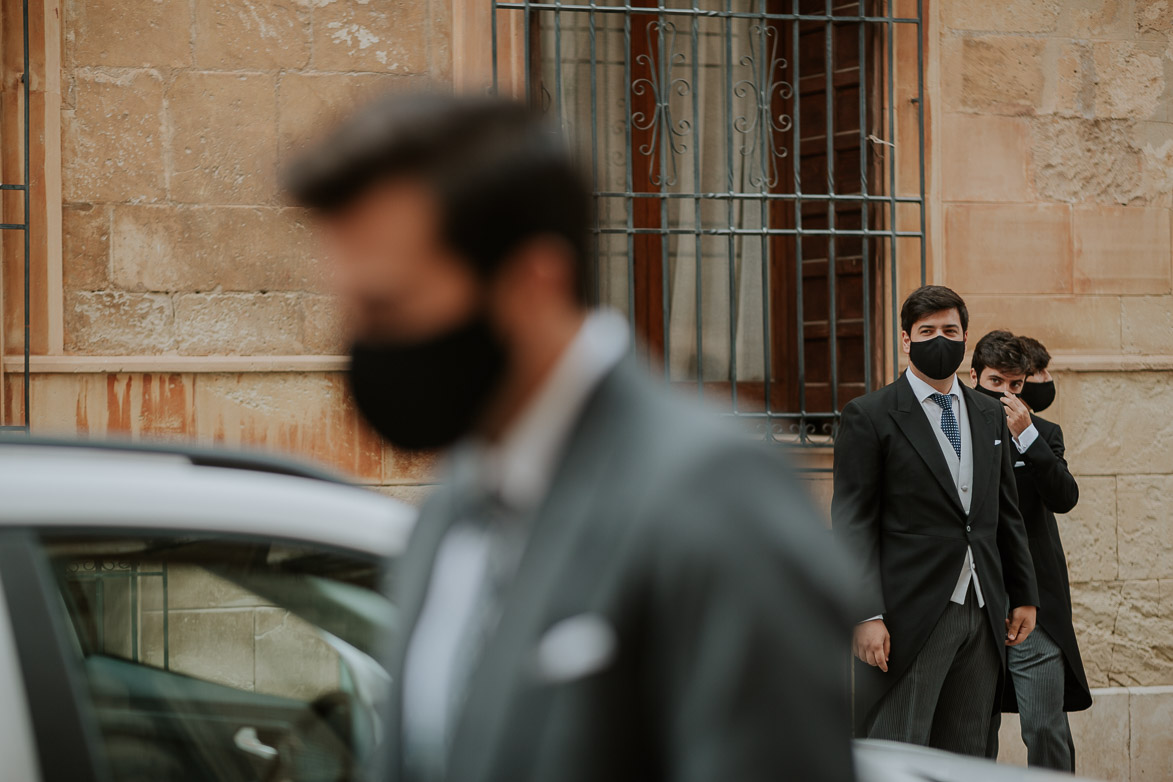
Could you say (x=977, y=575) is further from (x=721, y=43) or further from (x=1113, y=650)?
(x=721, y=43)

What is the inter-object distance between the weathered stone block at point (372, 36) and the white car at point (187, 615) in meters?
4.22

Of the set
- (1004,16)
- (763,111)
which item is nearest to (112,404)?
(763,111)

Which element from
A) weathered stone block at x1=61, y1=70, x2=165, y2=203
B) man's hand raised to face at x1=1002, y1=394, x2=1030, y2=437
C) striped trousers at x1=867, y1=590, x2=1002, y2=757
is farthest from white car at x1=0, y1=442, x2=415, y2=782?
weathered stone block at x1=61, y1=70, x2=165, y2=203

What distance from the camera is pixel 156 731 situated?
6.03 ft

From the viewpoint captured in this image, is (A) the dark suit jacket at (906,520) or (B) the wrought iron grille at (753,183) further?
(B) the wrought iron grille at (753,183)

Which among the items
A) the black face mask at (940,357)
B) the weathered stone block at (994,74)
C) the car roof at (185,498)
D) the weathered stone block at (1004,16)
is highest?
the weathered stone block at (1004,16)

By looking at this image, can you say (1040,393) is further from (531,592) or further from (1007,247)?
(531,592)

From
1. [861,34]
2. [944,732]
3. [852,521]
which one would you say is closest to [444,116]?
[852,521]

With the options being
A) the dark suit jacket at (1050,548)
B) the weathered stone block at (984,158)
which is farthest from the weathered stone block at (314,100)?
the dark suit jacket at (1050,548)

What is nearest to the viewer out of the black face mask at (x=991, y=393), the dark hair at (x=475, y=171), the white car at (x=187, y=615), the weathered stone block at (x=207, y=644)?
the dark hair at (x=475, y=171)

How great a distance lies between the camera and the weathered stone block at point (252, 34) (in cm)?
583

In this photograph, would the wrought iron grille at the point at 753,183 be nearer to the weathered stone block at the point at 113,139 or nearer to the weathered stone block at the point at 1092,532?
the weathered stone block at the point at 1092,532

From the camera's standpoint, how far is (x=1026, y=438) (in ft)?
16.6

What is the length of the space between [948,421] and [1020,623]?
0.79 meters
